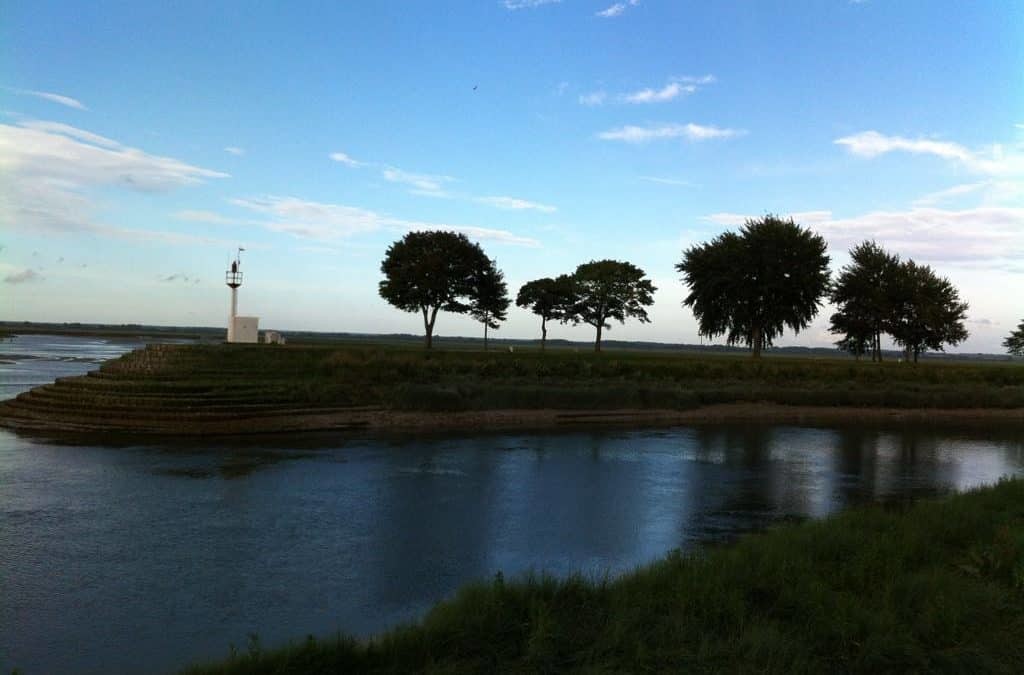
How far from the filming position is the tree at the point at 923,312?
57656 millimetres

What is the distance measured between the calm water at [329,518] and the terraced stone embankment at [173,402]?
6.61 feet

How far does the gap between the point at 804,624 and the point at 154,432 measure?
73.2 feet

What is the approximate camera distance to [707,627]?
6.80m

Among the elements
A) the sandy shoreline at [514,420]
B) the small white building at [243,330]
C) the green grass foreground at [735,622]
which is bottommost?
the sandy shoreline at [514,420]

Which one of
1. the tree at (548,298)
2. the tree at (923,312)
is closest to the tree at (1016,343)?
the tree at (923,312)

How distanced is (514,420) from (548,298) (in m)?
37.9

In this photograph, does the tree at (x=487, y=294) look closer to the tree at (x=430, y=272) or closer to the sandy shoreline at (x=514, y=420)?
the tree at (x=430, y=272)

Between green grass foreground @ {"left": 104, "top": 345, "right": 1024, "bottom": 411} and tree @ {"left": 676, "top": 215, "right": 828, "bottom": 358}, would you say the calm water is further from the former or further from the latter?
tree @ {"left": 676, "top": 215, "right": 828, "bottom": 358}

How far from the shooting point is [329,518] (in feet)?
43.1

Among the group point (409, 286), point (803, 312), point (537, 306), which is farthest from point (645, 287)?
point (409, 286)

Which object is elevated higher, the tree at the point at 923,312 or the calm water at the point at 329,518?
the tree at the point at 923,312

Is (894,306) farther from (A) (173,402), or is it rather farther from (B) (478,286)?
(A) (173,402)

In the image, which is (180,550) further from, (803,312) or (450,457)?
(803,312)

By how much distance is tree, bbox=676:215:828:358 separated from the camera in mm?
51125
